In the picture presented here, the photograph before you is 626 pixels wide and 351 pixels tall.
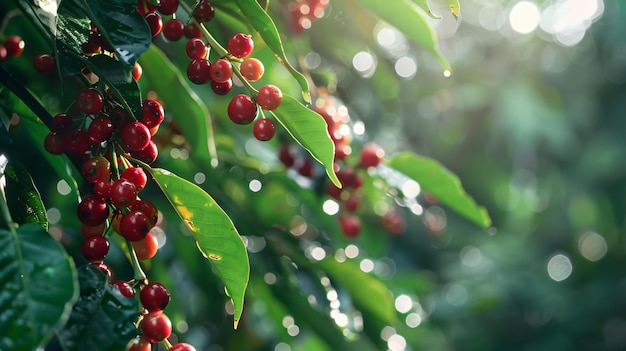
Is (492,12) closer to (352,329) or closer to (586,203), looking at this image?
(586,203)

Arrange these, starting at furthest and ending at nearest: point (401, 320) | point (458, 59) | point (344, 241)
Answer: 1. point (458, 59)
2. point (344, 241)
3. point (401, 320)

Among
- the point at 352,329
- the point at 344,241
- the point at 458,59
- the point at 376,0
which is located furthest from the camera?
the point at 458,59

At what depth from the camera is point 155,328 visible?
60cm

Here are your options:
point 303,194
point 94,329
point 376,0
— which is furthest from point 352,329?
point 94,329

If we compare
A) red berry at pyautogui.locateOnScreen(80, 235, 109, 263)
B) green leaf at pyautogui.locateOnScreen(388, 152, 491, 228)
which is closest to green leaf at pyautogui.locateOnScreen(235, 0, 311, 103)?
red berry at pyautogui.locateOnScreen(80, 235, 109, 263)

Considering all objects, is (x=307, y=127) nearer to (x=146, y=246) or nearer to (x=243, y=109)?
(x=243, y=109)

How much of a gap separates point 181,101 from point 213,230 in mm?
361

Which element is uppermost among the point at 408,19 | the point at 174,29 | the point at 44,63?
the point at 408,19

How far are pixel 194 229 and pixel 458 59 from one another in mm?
3030

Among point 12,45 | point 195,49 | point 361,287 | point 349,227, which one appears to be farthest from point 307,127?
point 349,227

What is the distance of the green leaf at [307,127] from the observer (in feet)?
2.27

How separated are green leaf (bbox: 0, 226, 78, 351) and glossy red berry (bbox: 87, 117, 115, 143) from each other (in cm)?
13

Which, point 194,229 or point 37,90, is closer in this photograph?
point 194,229

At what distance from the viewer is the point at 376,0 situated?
0.96 m
